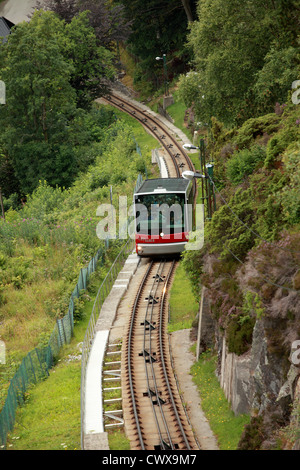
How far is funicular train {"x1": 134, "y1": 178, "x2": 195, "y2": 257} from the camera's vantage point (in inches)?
1275

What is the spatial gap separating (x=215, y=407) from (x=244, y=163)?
416 inches

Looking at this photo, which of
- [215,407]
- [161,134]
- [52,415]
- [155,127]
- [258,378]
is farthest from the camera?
[155,127]

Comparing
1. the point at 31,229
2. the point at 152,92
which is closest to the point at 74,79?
the point at 152,92

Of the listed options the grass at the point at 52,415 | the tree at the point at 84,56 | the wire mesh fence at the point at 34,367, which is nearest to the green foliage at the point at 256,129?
the wire mesh fence at the point at 34,367

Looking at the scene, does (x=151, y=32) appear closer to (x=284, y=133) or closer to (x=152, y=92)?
(x=152, y=92)

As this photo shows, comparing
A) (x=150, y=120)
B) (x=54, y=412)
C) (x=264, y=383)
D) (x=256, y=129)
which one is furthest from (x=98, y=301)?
(x=150, y=120)

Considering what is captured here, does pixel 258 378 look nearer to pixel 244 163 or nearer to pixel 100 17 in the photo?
pixel 244 163

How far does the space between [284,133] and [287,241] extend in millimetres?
7604

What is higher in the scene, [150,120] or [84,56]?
[84,56]

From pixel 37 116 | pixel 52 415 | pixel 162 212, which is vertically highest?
pixel 37 116

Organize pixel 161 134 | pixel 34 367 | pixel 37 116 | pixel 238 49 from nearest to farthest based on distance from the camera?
pixel 34 367, pixel 238 49, pixel 37 116, pixel 161 134

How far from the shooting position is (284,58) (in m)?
33.4

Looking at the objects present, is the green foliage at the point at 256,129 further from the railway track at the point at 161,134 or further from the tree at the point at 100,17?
the tree at the point at 100,17

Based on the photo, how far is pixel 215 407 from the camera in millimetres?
22125
